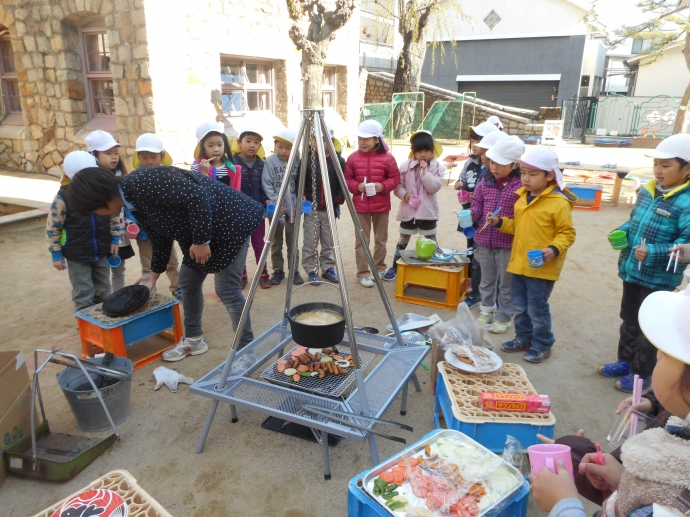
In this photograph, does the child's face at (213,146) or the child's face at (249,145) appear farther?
the child's face at (249,145)

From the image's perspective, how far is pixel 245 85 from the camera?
393 inches

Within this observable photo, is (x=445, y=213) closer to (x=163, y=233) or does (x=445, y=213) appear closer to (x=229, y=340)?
(x=229, y=340)

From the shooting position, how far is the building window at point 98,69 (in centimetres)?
848

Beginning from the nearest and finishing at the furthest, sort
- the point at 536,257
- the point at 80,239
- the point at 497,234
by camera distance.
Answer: the point at 536,257 < the point at 80,239 < the point at 497,234

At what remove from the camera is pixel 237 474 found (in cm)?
248

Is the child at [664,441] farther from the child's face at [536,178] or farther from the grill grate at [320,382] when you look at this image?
the child's face at [536,178]

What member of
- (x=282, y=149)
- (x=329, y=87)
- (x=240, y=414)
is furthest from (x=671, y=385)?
(x=329, y=87)

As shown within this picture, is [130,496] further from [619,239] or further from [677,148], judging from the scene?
[677,148]

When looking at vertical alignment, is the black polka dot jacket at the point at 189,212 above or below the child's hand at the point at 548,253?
above

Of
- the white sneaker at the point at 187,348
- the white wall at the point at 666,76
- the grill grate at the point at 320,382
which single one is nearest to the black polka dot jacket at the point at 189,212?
the white sneaker at the point at 187,348

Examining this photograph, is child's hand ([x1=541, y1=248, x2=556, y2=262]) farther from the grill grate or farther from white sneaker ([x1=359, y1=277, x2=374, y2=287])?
white sneaker ([x1=359, y1=277, x2=374, y2=287])

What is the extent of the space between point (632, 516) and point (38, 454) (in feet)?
8.68

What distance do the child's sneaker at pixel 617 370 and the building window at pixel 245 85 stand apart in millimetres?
8156

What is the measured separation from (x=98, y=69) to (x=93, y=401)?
805 centimetres
